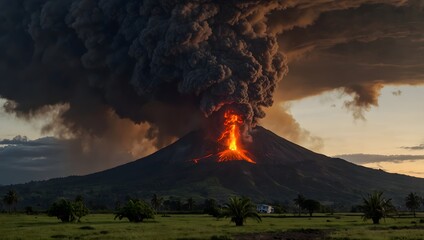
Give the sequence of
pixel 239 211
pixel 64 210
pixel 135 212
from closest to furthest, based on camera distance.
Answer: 1. pixel 239 211
2. pixel 64 210
3. pixel 135 212

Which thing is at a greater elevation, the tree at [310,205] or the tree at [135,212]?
the tree at [310,205]

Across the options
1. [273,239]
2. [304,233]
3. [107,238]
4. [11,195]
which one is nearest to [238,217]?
[304,233]

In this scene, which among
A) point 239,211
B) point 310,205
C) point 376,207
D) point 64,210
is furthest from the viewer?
point 310,205

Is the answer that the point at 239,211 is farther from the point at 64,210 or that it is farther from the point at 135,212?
the point at 64,210

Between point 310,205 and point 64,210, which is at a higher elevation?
point 310,205

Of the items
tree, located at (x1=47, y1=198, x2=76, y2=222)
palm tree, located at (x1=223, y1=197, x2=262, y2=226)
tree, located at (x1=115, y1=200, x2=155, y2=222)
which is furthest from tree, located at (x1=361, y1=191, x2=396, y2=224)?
tree, located at (x1=47, y1=198, x2=76, y2=222)

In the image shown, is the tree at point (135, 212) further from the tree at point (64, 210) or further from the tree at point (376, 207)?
the tree at point (376, 207)

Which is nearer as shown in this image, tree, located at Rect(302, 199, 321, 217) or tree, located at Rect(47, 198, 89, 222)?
tree, located at Rect(47, 198, 89, 222)

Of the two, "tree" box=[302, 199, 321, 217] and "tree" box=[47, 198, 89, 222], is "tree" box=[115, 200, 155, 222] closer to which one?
"tree" box=[47, 198, 89, 222]

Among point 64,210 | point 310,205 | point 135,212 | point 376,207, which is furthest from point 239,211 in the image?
point 310,205

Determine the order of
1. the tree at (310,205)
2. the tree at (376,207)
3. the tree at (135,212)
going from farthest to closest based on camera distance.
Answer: the tree at (310,205) < the tree at (135,212) < the tree at (376,207)

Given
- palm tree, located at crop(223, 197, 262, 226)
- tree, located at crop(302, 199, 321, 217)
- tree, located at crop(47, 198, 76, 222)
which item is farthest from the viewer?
tree, located at crop(302, 199, 321, 217)

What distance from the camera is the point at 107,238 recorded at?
54812 mm

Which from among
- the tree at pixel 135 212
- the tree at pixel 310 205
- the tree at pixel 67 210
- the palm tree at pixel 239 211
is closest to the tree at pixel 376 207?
the palm tree at pixel 239 211
